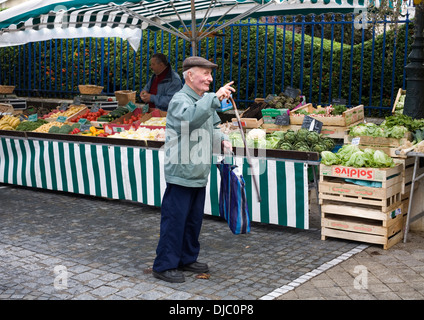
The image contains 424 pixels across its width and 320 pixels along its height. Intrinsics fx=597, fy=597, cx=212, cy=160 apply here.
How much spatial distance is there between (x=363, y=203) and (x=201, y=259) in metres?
1.79

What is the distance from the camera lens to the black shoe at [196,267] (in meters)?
5.38

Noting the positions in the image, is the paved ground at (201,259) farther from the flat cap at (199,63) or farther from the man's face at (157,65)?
the man's face at (157,65)

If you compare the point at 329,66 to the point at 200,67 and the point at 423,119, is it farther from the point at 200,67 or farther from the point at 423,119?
the point at 200,67

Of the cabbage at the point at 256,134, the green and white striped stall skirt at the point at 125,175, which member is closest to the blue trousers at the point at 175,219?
the green and white striped stall skirt at the point at 125,175

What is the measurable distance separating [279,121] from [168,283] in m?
3.62

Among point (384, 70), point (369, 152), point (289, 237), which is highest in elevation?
point (384, 70)

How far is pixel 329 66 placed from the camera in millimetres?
11086

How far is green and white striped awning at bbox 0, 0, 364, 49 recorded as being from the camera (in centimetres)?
882

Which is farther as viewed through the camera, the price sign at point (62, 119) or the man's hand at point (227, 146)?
the price sign at point (62, 119)

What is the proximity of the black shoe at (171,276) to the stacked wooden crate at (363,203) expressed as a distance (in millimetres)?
1971

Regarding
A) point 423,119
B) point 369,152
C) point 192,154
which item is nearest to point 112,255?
point 192,154

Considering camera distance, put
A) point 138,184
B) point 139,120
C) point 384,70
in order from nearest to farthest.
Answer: point 138,184 → point 139,120 → point 384,70

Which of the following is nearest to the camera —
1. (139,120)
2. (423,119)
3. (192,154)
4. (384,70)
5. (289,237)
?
(192,154)

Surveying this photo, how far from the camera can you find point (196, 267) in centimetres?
539
